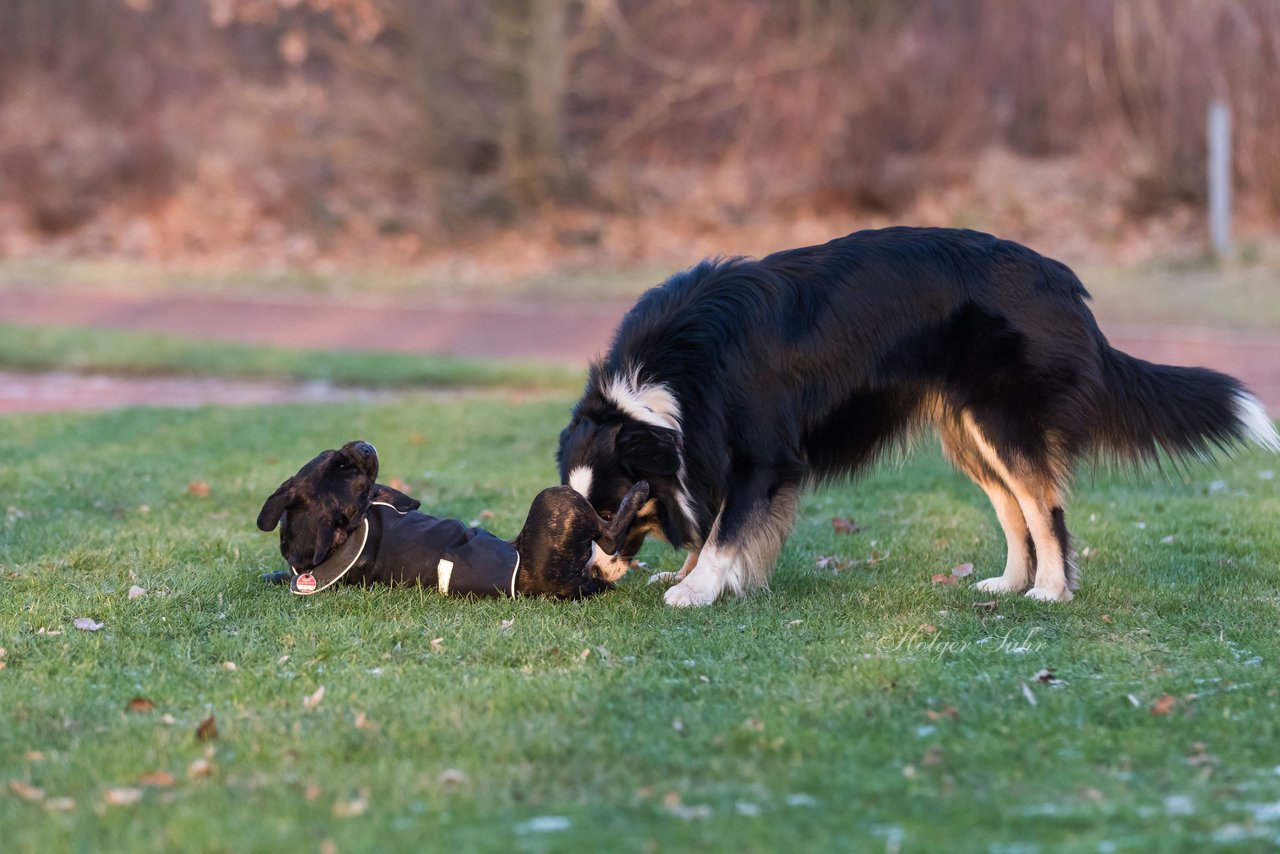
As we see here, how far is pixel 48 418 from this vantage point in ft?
34.2

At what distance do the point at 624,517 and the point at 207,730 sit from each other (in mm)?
1841

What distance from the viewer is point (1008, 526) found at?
5.99 meters

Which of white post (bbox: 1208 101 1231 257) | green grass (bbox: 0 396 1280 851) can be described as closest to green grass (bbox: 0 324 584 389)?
green grass (bbox: 0 396 1280 851)

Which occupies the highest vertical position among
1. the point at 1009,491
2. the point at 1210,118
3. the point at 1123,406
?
the point at 1210,118

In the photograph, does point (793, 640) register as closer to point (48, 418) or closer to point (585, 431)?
point (585, 431)

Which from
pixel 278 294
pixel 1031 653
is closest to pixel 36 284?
pixel 278 294

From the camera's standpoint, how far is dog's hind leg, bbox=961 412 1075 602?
5617 mm

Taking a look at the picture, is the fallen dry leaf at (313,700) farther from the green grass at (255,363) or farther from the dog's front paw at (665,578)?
the green grass at (255,363)

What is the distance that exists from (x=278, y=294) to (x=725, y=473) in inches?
530

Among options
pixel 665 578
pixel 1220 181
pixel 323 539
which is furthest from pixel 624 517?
pixel 1220 181

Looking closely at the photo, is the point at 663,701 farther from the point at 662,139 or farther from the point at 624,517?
the point at 662,139

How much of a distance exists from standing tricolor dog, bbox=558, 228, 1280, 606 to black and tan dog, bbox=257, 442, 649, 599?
0.52ft

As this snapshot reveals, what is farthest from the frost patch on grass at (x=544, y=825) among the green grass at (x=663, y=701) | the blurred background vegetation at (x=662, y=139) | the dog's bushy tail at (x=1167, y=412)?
the blurred background vegetation at (x=662, y=139)

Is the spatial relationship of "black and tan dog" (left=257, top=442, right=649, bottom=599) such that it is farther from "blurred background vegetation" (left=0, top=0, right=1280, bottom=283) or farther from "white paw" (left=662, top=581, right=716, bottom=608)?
"blurred background vegetation" (left=0, top=0, right=1280, bottom=283)
